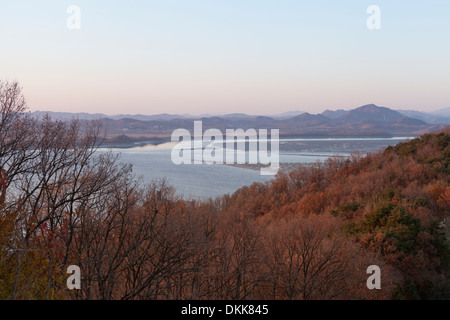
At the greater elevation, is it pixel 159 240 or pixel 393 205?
pixel 159 240

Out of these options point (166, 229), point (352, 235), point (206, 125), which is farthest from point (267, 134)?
point (166, 229)

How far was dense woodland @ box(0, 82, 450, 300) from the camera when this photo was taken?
10094 mm

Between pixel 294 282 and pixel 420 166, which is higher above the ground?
pixel 420 166

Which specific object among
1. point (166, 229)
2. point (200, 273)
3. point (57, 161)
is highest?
point (57, 161)

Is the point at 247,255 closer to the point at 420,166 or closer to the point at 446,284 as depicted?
the point at 446,284

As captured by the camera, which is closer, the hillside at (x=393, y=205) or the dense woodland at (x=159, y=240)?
the dense woodland at (x=159, y=240)

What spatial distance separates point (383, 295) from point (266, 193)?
113 ft

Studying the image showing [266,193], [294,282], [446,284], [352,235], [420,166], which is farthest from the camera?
[266,193]

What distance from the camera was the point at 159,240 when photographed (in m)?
13.1

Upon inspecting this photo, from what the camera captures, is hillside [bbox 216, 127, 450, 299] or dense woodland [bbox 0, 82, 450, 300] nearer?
dense woodland [bbox 0, 82, 450, 300]

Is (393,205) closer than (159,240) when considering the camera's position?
No

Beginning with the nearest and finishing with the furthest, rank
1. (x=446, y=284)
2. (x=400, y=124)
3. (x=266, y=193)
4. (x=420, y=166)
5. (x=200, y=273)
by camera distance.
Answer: (x=200, y=273), (x=446, y=284), (x=420, y=166), (x=266, y=193), (x=400, y=124)

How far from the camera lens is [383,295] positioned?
16.9m

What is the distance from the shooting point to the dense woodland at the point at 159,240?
1009 centimetres
